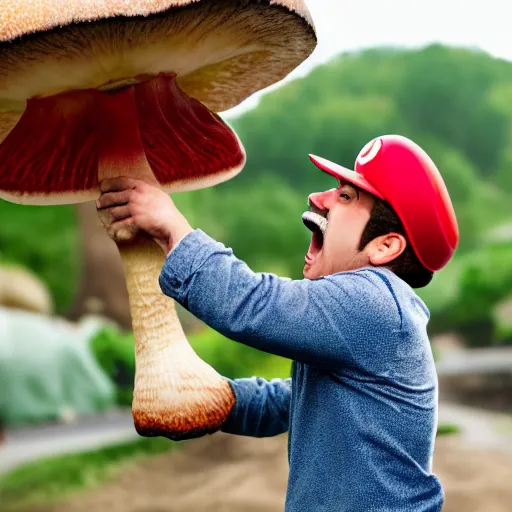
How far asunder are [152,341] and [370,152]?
31 cm

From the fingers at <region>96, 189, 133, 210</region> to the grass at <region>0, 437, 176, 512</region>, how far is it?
3.20 meters

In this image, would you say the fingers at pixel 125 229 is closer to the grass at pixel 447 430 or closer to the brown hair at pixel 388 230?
the brown hair at pixel 388 230

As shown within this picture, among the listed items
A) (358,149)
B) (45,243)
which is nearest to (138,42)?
(45,243)

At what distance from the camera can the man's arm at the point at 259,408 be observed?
2.81ft

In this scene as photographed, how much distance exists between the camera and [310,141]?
7891mm

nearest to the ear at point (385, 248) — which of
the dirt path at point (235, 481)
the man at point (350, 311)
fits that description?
the man at point (350, 311)

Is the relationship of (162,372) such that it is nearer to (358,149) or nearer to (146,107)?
(146,107)

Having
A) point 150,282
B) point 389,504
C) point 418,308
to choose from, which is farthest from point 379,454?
point 150,282

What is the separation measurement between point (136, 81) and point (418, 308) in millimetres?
379

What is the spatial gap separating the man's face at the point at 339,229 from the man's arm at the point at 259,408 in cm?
17

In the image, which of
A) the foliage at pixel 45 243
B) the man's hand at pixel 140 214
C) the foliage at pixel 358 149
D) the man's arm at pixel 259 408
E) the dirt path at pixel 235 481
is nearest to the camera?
A: the man's hand at pixel 140 214

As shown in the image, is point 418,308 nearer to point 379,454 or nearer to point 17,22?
point 379,454

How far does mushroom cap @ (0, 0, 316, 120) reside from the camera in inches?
23.9

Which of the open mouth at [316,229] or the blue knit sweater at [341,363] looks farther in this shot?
the open mouth at [316,229]
